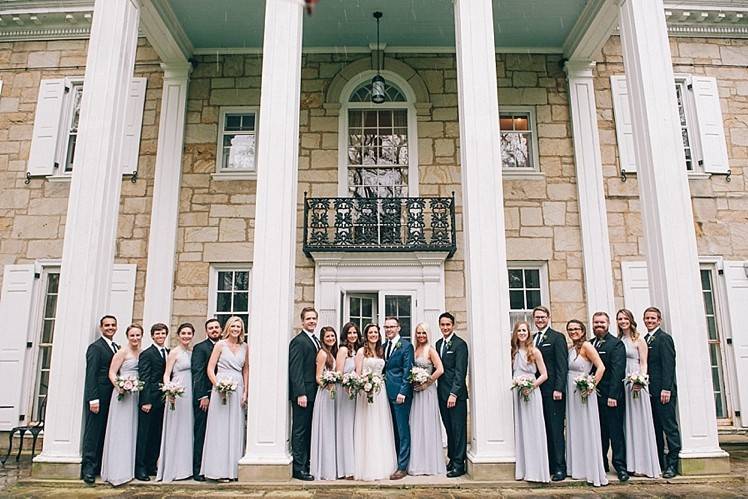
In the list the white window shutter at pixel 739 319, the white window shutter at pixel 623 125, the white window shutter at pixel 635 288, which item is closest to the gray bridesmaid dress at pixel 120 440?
the white window shutter at pixel 635 288

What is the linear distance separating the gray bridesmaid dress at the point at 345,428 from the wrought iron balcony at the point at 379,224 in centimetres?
299

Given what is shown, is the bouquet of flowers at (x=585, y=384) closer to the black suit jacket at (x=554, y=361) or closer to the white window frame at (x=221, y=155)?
the black suit jacket at (x=554, y=361)

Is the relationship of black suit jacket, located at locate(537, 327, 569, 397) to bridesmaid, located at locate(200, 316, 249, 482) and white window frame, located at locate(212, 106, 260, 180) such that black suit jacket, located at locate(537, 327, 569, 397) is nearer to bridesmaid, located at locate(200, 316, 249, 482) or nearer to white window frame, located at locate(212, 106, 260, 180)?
bridesmaid, located at locate(200, 316, 249, 482)

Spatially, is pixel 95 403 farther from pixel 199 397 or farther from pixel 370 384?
pixel 370 384

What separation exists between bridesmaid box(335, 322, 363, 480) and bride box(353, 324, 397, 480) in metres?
0.07

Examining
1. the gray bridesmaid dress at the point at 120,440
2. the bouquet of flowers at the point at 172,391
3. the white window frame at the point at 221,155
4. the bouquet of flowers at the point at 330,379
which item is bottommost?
the gray bridesmaid dress at the point at 120,440

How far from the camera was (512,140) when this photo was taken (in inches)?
371

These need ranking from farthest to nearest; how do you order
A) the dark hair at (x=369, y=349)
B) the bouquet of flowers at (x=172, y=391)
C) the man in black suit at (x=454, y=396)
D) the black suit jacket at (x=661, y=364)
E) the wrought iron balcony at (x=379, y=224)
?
the wrought iron balcony at (x=379, y=224) < the dark hair at (x=369, y=349) < the man in black suit at (x=454, y=396) < the black suit jacket at (x=661, y=364) < the bouquet of flowers at (x=172, y=391)

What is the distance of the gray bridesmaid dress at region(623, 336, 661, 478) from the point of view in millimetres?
5559

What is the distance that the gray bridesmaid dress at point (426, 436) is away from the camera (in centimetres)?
572

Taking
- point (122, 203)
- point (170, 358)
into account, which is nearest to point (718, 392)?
point (170, 358)

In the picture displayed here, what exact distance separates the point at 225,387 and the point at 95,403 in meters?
1.33

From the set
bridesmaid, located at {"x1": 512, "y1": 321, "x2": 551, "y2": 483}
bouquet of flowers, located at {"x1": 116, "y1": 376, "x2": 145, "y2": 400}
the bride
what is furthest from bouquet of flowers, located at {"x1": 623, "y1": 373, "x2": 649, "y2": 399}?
bouquet of flowers, located at {"x1": 116, "y1": 376, "x2": 145, "y2": 400}

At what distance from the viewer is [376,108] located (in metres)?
9.41
